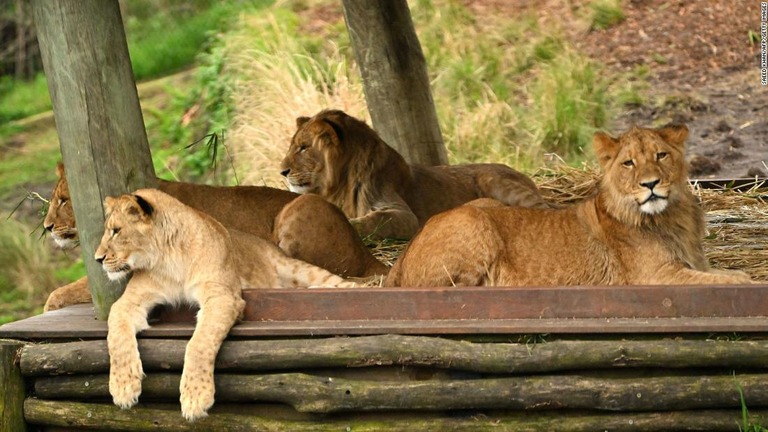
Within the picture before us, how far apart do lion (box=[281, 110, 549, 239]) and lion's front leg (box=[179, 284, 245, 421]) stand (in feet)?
8.56

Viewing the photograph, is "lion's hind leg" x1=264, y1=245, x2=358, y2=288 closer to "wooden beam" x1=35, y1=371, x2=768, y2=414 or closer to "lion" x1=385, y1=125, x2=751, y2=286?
"lion" x1=385, y1=125, x2=751, y2=286

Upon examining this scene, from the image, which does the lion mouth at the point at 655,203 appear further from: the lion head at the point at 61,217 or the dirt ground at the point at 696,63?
the dirt ground at the point at 696,63

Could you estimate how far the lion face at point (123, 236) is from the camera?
5.71 m

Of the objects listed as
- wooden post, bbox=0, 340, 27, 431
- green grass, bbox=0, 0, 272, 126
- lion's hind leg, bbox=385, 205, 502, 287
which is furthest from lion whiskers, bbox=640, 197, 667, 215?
green grass, bbox=0, 0, 272, 126

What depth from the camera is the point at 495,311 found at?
18.3 ft

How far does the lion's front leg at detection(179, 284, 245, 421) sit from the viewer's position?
535 centimetres

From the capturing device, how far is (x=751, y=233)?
774cm

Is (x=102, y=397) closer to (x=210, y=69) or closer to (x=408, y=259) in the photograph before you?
(x=408, y=259)

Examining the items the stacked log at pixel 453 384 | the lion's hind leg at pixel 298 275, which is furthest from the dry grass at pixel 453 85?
the stacked log at pixel 453 384

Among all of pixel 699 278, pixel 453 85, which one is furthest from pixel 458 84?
pixel 699 278

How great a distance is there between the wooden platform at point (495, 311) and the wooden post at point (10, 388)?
1.01ft

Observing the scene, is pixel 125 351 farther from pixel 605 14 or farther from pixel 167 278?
pixel 605 14

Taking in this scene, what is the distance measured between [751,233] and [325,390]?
337 cm

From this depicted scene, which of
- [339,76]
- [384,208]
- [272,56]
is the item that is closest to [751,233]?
[384,208]
